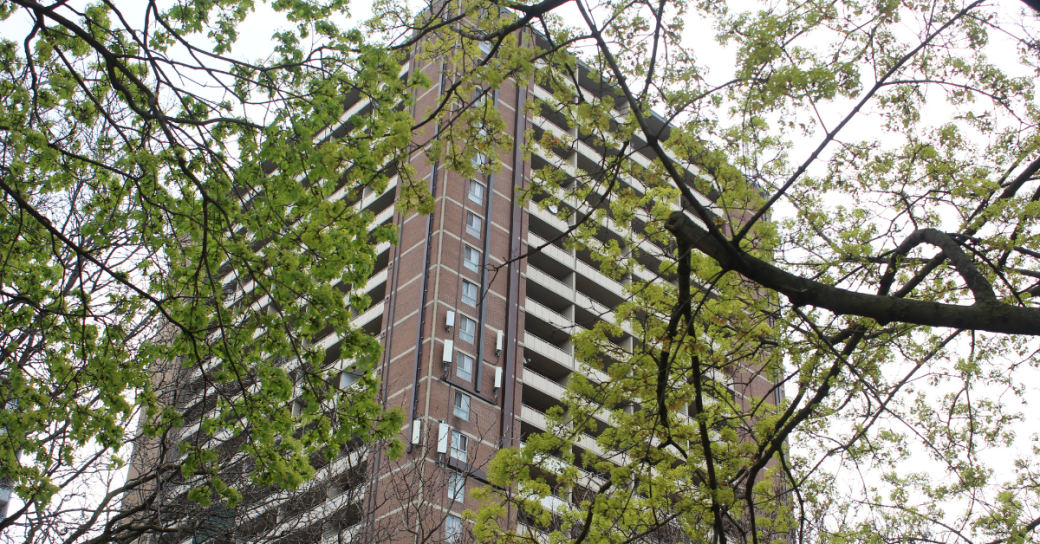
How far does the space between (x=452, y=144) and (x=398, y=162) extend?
1.63 ft

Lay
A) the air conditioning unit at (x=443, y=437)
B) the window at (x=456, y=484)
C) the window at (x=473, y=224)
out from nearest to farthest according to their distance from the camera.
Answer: the window at (x=456, y=484)
the air conditioning unit at (x=443, y=437)
the window at (x=473, y=224)

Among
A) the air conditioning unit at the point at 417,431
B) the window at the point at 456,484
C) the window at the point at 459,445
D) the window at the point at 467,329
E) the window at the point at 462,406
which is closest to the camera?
the window at the point at 456,484

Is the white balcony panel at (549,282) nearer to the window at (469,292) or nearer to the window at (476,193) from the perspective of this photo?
the window at (469,292)

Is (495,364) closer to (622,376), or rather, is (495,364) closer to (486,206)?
(486,206)

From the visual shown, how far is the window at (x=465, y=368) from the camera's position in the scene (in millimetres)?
→ 29417

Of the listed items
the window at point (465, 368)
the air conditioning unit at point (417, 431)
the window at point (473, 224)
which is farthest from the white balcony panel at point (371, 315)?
the air conditioning unit at point (417, 431)

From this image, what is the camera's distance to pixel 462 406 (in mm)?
28516

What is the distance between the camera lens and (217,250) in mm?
7277

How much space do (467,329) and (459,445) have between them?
4.76 meters

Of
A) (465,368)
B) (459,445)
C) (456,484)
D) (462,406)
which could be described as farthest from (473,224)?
(456,484)

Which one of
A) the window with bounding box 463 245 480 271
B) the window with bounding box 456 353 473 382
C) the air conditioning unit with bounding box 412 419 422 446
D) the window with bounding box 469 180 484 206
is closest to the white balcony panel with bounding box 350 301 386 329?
the window with bounding box 463 245 480 271

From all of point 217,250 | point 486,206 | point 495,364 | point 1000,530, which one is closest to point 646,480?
point 217,250

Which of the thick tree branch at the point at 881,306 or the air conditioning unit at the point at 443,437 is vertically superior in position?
the air conditioning unit at the point at 443,437

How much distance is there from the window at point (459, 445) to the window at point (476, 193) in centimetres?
1046
